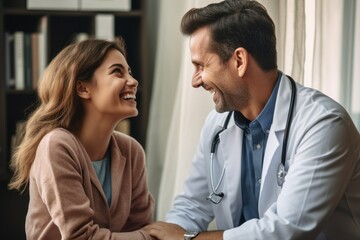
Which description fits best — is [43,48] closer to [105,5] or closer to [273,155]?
[105,5]

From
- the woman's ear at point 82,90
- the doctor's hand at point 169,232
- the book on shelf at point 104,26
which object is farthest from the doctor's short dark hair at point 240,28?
the book on shelf at point 104,26

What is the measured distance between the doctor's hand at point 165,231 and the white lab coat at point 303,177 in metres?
0.12

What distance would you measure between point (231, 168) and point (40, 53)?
5.13 ft

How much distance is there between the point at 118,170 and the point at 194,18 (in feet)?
1.60

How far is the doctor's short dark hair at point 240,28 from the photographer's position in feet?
6.29

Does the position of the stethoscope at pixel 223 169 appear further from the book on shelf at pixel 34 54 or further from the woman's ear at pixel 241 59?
the book on shelf at pixel 34 54

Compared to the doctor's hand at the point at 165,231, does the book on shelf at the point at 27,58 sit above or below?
above

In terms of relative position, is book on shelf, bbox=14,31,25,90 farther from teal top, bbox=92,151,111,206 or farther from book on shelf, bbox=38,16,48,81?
teal top, bbox=92,151,111,206

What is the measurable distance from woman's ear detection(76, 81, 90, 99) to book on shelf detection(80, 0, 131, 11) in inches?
55.1

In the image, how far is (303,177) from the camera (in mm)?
1727

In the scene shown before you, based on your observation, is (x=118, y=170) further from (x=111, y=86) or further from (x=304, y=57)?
(x=304, y=57)

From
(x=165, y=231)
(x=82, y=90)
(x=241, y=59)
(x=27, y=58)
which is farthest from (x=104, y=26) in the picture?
(x=165, y=231)

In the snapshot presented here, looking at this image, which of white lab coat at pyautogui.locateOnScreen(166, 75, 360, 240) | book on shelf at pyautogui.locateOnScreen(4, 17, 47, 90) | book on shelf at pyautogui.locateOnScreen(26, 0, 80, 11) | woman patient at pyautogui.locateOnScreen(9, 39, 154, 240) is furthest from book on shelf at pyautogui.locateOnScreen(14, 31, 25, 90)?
white lab coat at pyautogui.locateOnScreen(166, 75, 360, 240)

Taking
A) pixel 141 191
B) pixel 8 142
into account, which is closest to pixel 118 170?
pixel 141 191
